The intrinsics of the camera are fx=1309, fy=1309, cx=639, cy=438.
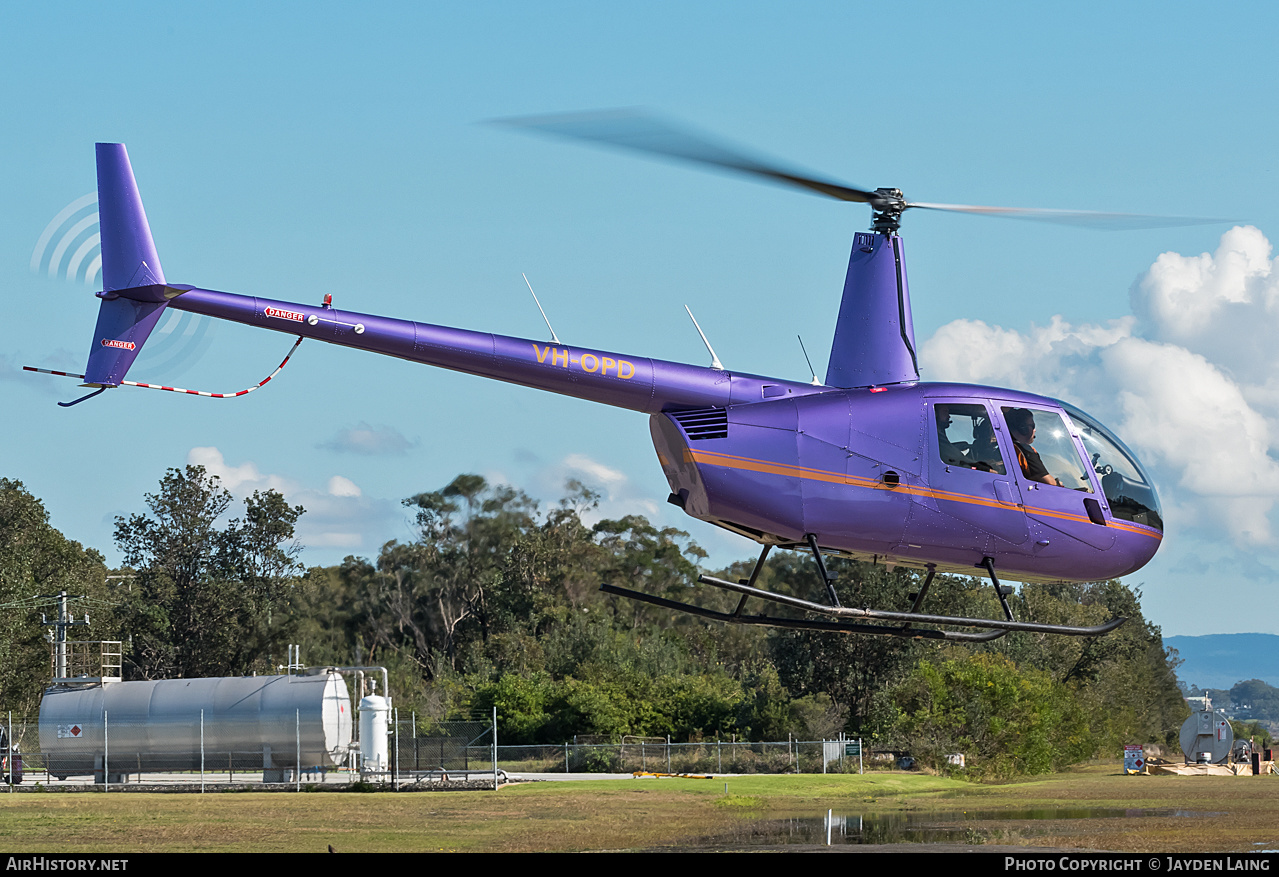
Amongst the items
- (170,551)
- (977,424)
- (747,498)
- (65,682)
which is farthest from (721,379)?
(170,551)

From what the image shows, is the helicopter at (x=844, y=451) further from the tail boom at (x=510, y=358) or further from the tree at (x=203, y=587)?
the tree at (x=203, y=587)

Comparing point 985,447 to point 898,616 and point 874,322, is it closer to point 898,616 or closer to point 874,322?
point 874,322

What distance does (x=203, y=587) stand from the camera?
70.2 metres

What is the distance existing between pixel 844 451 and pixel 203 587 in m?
62.0

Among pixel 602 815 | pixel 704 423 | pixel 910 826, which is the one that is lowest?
pixel 910 826

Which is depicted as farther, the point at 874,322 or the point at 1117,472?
the point at 874,322

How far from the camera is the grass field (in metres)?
28.2

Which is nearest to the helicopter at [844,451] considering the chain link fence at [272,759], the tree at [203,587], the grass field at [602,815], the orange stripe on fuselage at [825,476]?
the orange stripe on fuselage at [825,476]

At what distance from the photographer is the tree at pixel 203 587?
228 feet

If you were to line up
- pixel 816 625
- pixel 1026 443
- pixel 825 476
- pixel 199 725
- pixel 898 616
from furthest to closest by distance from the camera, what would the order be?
pixel 199 725 → pixel 1026 443 → pixel 816 625 → pixel 825 476 → pixel 898 616

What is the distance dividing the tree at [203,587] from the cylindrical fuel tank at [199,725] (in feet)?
79.3

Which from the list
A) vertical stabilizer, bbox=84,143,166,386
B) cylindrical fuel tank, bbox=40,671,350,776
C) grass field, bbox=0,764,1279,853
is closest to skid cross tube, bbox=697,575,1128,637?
vertical stabilizer, bbox=84,143,166,386

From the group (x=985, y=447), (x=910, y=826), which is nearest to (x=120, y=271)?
(x=985, y=447)

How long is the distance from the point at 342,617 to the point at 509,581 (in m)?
11.1
